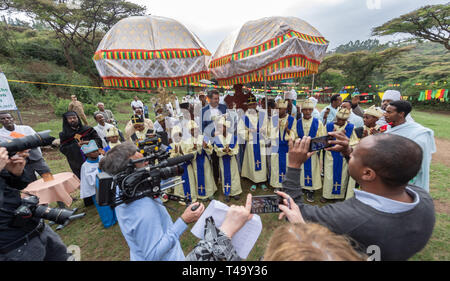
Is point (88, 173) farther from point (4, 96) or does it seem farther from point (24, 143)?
point (4, 96)

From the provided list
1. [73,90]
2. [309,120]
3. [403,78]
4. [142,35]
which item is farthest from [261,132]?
[403,78]

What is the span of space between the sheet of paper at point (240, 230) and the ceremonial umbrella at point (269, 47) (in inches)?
99.6

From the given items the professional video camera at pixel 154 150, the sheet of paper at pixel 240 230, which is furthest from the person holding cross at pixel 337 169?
the professional video camera at pixel 154 150

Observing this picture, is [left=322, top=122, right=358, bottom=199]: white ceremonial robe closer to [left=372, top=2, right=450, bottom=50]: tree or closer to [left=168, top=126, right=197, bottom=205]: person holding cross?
[left=168, top=126, right=197, bottom=205]: person holding cross

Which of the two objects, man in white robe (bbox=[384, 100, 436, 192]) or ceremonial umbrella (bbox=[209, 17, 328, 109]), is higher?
ceremonial umbrella (bbox=[209, 17, 328, 109])

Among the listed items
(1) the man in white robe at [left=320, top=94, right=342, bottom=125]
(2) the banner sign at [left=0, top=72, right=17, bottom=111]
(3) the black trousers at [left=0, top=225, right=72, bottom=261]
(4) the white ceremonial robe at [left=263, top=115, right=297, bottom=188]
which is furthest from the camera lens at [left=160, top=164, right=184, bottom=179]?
(2) the banner sign at [left=0, top=72, right=17, bottom=111]

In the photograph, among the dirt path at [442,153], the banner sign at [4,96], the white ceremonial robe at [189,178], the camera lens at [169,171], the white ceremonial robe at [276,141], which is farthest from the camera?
the dirt path at [442,153]

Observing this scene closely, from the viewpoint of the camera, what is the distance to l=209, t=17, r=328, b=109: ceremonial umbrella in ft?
9.59

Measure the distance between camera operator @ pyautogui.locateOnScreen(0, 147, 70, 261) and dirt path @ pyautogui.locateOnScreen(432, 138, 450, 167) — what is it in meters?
9.17

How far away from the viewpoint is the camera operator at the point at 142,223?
1.33m

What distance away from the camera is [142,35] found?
2.95 meters

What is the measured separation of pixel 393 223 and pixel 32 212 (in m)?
2.84

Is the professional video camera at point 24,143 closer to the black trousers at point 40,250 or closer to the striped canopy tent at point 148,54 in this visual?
the black trousers at point 40,250
